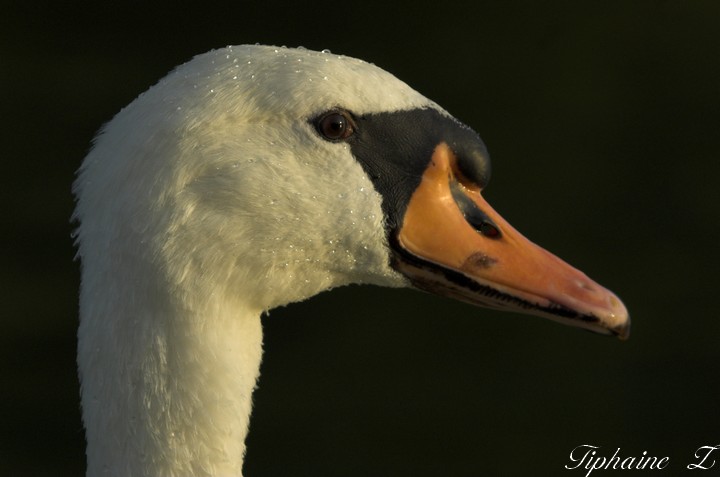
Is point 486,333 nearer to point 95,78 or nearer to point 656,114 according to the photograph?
point 656,114

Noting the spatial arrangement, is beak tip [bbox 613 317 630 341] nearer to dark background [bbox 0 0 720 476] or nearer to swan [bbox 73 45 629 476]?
swan [bbox 73 45 629 476]

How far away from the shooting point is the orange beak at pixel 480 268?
11.5 feet

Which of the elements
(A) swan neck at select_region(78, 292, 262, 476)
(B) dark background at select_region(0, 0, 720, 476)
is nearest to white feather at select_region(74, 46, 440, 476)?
(A) swan neck at select_region(78, 292, 262, 476)

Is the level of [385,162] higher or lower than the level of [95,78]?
higher

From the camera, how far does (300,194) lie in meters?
3.40

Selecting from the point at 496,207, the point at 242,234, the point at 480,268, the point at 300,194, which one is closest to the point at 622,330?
the point at 480,268

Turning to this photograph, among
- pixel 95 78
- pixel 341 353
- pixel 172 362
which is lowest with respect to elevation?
pixel 341 353

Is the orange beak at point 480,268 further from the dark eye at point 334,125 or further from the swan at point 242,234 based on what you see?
the dark eye at point 334,125

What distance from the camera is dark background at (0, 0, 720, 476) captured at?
22.5ft

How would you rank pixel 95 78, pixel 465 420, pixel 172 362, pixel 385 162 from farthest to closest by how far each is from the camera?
pixel 95 78 → pixel 465 420 → pixel 385 162 → pixel 172 362

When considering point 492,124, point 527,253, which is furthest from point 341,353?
point 527,253

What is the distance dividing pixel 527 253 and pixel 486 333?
3669 mm

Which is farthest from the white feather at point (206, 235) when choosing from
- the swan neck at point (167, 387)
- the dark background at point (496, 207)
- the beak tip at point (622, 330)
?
the dark background at point (496, 207)

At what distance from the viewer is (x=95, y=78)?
301 inches
